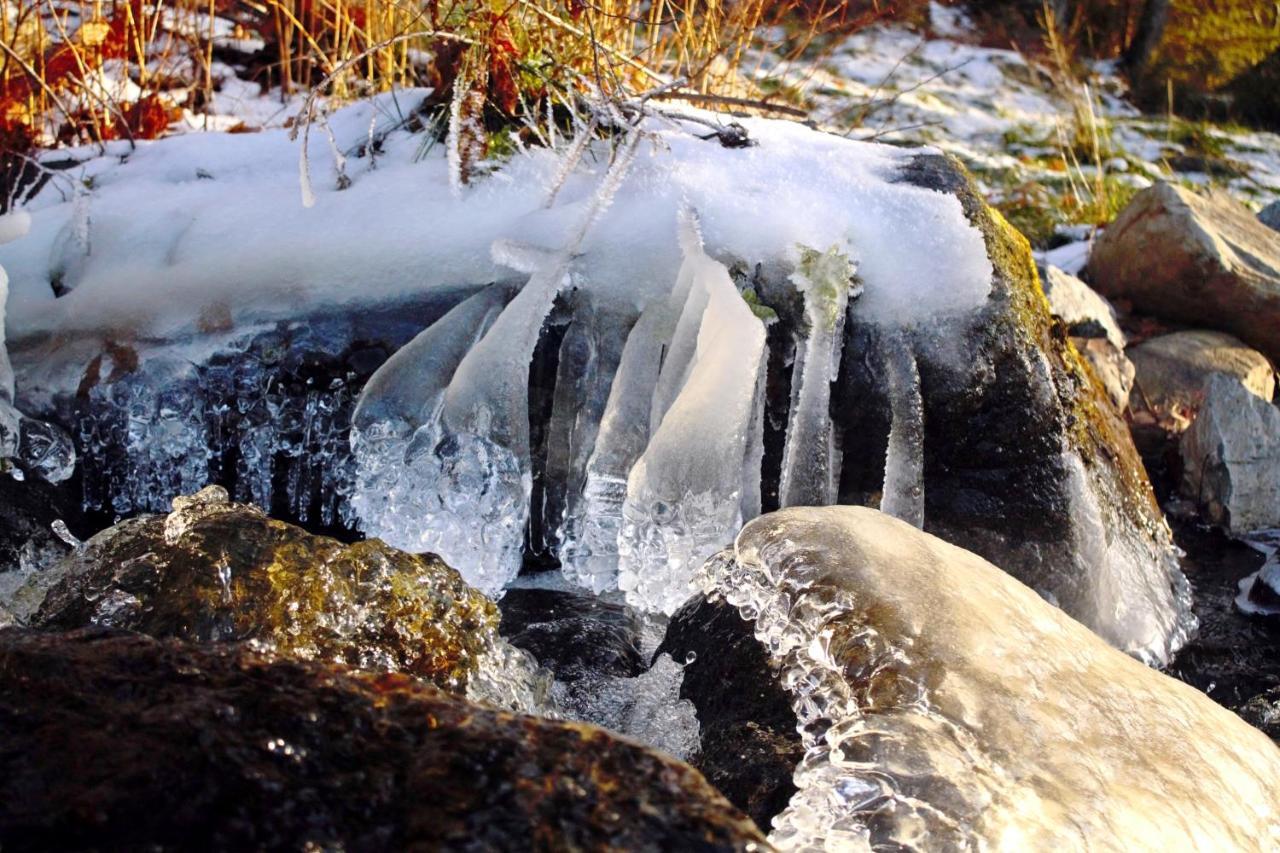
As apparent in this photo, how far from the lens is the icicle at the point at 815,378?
261 cm

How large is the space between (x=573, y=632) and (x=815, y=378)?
82 centimetres

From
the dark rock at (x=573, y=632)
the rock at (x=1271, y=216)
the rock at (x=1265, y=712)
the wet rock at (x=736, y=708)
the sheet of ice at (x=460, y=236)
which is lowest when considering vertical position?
the rock at (x=1265, y=712)

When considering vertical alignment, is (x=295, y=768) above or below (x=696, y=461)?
above

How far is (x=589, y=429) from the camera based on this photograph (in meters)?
2.70

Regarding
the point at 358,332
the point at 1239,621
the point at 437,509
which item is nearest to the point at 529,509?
the point at 437,509

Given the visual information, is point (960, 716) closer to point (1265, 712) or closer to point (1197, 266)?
point (1265, 712)

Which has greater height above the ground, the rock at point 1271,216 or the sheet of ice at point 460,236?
the sheet of ice at point 460,236

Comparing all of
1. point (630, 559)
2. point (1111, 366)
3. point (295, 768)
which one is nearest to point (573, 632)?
Result: point (630, 559)

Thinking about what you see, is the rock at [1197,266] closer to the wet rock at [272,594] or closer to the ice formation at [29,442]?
the wet rock at [272,594]

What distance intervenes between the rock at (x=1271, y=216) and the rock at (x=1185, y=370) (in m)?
1.45

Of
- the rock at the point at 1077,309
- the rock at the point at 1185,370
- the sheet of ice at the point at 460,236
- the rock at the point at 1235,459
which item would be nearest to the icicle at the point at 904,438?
the sheet of ice at the point at 460,236

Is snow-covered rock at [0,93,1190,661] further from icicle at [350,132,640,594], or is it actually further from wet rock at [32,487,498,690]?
wet rock at [32,487,498,690]

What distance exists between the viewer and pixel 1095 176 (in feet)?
22.9

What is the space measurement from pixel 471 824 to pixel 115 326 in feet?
7.32
